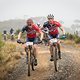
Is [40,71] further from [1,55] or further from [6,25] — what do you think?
[6,25]

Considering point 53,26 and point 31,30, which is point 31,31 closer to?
point 31,30

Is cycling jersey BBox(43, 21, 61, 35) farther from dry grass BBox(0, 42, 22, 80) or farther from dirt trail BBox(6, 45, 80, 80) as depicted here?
dry grass BBox(0, 42, 22, 80)

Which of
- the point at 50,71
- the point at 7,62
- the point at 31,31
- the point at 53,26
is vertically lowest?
the point at 50,71

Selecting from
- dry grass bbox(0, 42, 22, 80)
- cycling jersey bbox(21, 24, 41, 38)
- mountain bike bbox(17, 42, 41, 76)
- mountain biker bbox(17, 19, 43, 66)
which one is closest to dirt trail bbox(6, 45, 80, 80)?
dry grass bbox(0, 42, 22, 80)

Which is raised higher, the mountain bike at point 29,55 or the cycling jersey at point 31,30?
the cycling jersey at point 31,30

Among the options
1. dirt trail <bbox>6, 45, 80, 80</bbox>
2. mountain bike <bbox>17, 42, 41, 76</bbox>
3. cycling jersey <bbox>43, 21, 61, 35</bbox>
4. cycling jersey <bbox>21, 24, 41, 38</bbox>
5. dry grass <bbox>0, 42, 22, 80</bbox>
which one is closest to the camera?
dirt trail <bbox>6, 45, 80, 80</bbox>

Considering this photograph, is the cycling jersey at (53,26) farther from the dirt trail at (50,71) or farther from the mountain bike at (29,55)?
the dirt trail at (50,71)

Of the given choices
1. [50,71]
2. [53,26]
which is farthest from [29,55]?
[53,26]

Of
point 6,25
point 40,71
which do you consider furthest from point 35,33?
point 6,25

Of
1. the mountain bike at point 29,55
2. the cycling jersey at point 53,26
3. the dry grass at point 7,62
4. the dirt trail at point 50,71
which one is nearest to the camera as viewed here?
the dirt trail at point 50,71

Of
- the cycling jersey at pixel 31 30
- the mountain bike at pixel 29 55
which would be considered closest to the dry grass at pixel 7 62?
the mountain bike at pixel 29 55

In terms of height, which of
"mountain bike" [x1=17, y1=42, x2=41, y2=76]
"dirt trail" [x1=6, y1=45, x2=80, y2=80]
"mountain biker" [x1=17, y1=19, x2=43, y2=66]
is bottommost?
"dirt trail" [x1=6, y1=45, x2=80, y2=80]

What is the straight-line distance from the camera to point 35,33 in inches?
581

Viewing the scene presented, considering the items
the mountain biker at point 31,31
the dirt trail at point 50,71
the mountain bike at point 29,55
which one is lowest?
the dirt trail at point 50,71
